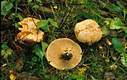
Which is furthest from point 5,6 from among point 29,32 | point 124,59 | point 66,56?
point 124,59

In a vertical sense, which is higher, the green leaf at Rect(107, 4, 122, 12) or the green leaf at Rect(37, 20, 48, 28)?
the green leaf at Rect(107, 4, 122, 12)

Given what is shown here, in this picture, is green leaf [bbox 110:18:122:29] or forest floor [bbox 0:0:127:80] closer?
forest floor [bbox 0:0:127:80]

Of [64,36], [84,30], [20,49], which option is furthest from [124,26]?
[20,49]

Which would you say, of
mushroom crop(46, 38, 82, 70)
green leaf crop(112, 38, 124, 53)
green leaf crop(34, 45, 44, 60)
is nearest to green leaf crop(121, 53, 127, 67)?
green leaf crop(112, 38, 124, 53)

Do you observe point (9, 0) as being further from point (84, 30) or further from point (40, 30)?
point (84, 30)

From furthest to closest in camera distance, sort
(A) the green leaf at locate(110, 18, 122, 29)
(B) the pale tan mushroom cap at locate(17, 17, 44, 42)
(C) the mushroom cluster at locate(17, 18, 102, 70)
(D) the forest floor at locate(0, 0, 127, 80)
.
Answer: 1. (A) the green leaf at locate(110, 18, 122, 29)
2. (D) the forest floor at locate(0, 0, 127, 80)
3. (C) the mushroom cluster at locate(17, 18, 102, 70)
4. (B) the pale tan mushroom cap at locate(17, 17, 44, 42)

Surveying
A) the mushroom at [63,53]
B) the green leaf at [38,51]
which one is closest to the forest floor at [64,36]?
the green leaf at [38,51]

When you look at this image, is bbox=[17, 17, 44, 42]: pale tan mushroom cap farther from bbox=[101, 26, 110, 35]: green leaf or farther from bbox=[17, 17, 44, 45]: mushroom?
bbox=[101, 26, 110, 35]: green leaf

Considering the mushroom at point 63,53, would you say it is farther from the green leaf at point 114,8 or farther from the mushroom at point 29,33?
the green leaf at point 114,8
